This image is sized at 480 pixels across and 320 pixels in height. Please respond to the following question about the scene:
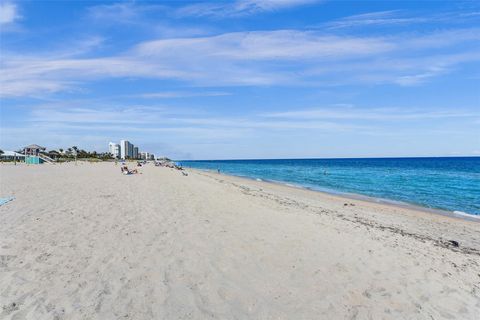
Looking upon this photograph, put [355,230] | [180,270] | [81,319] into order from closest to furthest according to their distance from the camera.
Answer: [81,319], [180,270], [355,230]

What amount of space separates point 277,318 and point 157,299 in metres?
1.68

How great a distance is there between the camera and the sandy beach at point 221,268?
460cm

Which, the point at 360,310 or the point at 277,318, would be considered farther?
the point at 360,310

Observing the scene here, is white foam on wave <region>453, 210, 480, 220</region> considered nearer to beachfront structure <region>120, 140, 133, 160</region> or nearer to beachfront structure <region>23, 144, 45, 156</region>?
beachfront structure <region>23, 144, 45, 156</region>

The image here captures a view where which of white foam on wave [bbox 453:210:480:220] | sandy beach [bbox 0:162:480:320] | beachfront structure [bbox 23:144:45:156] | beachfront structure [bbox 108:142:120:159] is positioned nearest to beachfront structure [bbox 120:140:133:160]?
beachfront structure [bbox 108:142:120:159]

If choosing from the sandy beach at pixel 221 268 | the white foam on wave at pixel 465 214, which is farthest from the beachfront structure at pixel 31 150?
the white foam on wave at pixel 465 214

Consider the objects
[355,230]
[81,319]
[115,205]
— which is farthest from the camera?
[115,205]

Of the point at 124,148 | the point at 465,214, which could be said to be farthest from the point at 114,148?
the point at 465,214

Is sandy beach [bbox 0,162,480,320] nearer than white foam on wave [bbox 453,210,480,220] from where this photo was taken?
Yes

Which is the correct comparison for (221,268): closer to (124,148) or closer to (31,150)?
(31,150)

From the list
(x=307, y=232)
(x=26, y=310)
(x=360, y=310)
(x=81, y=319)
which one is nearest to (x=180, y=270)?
(x=81, y=319)

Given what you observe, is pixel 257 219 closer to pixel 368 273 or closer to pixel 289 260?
pixel 289 260

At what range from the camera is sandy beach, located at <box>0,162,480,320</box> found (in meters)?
4.60

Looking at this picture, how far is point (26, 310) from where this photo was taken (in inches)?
168
